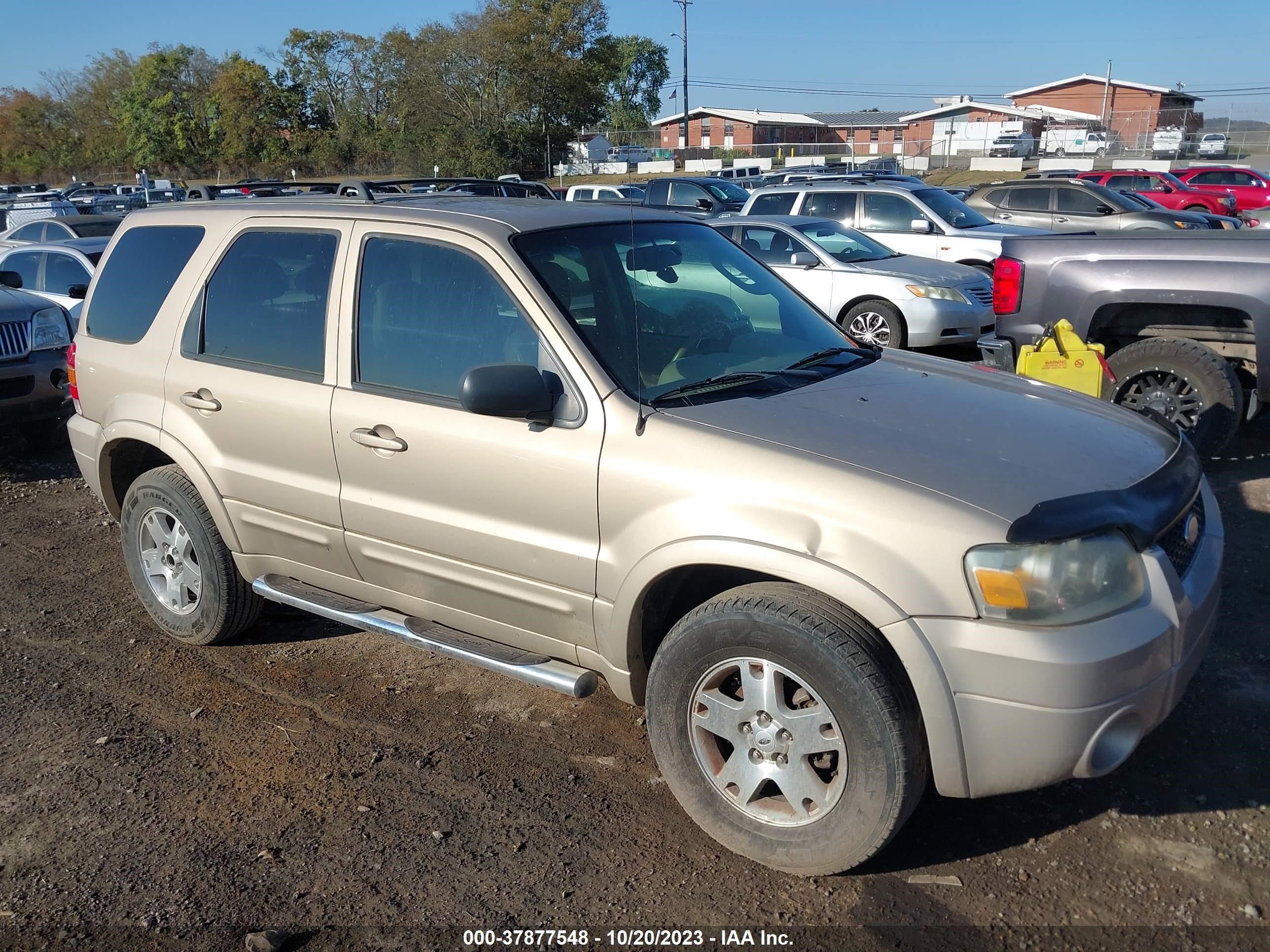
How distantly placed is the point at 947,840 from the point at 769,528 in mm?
1201

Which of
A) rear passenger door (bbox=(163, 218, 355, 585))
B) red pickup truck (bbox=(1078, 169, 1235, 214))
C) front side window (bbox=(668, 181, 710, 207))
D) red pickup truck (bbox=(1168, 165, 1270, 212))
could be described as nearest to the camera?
rear passenger door (bbox=(163, 218, 355, 585))

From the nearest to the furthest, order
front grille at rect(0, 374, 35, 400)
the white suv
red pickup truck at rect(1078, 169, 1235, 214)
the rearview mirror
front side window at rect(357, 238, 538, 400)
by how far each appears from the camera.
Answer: the rearview mirror
front side window at rect(357, 238, 538, 400)
front grille at rect(0, 374, 35, 400)
the white suv
red pickup truck at rect(1078, 169, 1235, 214)

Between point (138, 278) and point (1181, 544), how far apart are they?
14.6 feet

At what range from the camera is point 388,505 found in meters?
3.82

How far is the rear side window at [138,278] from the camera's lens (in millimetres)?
4664

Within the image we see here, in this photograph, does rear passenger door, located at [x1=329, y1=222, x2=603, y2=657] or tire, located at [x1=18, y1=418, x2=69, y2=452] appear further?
tire, located at [x1=18, y1=418, x2=69, y2=452]

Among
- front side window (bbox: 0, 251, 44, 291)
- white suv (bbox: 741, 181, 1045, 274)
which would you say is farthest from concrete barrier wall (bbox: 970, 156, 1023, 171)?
front side window (bbox: 0, 251, 44, 291)

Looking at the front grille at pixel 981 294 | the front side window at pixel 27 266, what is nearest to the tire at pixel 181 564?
the front side window at pixel 27 266

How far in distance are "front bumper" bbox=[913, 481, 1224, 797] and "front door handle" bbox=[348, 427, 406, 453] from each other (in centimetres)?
193

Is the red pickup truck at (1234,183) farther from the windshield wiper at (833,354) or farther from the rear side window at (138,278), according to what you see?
the rear side window at (138,278)

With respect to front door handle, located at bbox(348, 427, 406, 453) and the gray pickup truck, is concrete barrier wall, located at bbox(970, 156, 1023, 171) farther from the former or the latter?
front door handle, located at bbox(348, 427, 406, 453)

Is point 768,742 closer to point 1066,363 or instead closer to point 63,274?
point 1066,363

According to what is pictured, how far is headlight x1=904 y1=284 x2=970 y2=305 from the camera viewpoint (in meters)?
10.8

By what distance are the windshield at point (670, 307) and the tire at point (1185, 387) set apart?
10.1ft
